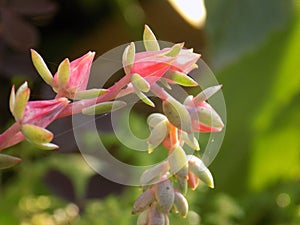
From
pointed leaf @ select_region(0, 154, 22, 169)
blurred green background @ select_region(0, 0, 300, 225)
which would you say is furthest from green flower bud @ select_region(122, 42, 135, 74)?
blurred green background @ select_region(0, 0, 300, 225)

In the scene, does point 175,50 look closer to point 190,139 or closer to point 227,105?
point 190,139

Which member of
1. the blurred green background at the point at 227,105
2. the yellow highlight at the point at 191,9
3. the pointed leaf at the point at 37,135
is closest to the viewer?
the pointed leaf at the point at 37,135

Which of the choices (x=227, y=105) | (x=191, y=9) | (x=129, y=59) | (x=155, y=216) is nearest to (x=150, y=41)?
(x=129, y=59)

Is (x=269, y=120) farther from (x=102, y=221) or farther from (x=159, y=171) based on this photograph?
(x=159, y=171)

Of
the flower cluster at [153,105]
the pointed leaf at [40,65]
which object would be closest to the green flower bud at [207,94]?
the flower cluster at [153,105]

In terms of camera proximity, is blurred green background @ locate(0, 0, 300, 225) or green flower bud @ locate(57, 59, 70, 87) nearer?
green flower bud @ locate(57, 59, 70, 87)

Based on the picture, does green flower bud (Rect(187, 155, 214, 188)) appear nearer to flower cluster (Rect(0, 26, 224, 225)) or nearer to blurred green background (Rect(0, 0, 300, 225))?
flower cluster (Rect(0, 26, 224, 225))

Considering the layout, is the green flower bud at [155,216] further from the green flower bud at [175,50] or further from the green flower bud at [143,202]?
the green flower bud at [175,50]
